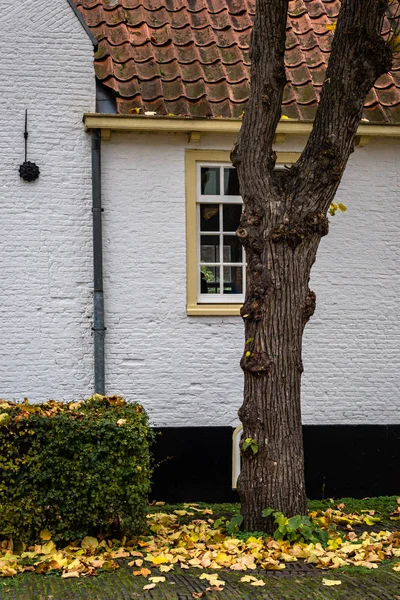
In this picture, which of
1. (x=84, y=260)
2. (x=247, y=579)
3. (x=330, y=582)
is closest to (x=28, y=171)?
(x=84, y=260)

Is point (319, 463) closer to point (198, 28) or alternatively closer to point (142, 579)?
point (142, 579)

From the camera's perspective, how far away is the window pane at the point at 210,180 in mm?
10594

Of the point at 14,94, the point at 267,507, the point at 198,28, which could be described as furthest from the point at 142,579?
the point at 198,28

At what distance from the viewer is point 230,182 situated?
35.0ft

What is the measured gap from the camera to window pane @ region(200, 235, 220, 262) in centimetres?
1062

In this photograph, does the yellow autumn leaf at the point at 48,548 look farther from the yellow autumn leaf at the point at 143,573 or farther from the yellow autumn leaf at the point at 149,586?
the yellow autumn leaf at the point at 149,586

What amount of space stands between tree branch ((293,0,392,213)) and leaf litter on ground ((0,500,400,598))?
9.73ft

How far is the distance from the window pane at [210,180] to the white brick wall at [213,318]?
0.97ft

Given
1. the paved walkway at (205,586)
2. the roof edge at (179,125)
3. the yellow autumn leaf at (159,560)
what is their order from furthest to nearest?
the roof edge at (179,125) → the yellow autumn leaf at (159,560) → the paved walkway at (205,586)

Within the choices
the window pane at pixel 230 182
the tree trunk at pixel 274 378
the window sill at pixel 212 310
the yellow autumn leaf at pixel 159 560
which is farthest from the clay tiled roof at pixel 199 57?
the yellow autumn leaf at pixel 159 560

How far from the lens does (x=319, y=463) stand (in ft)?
34.9

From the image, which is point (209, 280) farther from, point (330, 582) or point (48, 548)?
point (330, 582)

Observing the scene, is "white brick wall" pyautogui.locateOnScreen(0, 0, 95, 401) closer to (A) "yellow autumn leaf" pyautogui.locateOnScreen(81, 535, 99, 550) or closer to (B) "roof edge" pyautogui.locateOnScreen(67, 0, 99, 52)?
(B) "roof edge" pyautogui.locateOnScreen(67, 0, 99, 52)

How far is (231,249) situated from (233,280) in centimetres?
38
